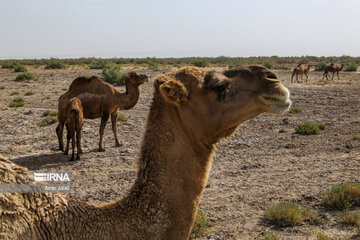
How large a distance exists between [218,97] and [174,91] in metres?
0.33

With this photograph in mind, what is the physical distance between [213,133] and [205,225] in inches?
121

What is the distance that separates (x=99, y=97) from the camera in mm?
9523

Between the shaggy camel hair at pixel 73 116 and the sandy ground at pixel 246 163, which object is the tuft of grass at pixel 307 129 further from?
the shaggy camel hair at pixel 73 116

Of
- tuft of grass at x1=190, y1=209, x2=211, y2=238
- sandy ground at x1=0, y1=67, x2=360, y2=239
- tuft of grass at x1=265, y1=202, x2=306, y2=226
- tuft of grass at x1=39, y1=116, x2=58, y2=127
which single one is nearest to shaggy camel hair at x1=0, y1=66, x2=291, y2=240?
sandy ground at x1=0, y1=67, x2=360, y2=239

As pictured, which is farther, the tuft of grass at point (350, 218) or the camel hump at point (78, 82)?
the camel hump at point (78, 82)

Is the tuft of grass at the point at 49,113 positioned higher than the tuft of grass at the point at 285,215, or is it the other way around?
the tuft of grass at the point at 49,113

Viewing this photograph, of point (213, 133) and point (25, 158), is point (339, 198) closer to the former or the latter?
point (213, 133)

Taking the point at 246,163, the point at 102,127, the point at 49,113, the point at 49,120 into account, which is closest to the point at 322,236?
the point at 246,163

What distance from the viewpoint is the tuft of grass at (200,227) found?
196 inches

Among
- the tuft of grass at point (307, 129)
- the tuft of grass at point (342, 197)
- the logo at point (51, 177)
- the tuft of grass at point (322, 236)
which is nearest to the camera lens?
the logo at point (51, 177)

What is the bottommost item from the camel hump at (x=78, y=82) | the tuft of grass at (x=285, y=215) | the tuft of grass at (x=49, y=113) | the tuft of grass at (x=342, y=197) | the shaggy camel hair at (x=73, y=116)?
the tuft of grass at (x=285, y=215)

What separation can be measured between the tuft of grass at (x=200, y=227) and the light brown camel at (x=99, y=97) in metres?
5.03

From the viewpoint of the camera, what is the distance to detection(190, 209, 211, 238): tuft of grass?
4.98m

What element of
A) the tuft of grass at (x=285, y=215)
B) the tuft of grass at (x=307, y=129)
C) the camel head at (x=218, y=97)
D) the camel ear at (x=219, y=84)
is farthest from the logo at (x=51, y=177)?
the tuft of grass at (x=307, y=129)
